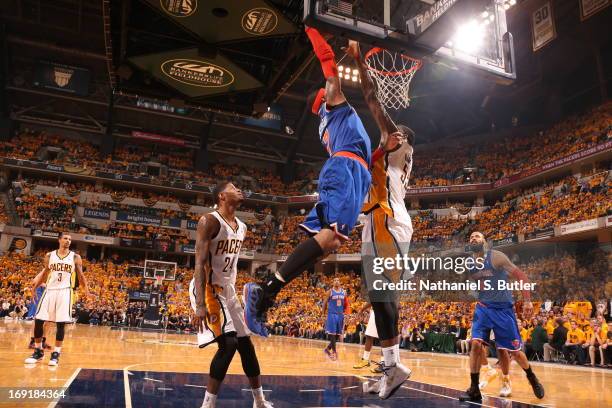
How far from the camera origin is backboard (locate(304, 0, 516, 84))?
545 centimetres

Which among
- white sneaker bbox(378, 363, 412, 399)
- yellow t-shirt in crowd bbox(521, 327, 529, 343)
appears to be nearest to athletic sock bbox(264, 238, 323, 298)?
white sneaker bbox(378, 363, 412, 399)

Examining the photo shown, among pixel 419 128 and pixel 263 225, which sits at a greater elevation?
pixel 419 128

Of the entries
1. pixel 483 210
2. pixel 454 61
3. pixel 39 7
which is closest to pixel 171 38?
pixel 454 61

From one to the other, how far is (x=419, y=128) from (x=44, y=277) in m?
30.6

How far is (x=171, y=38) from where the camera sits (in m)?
9.35

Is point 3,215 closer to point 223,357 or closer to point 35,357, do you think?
point 35,357

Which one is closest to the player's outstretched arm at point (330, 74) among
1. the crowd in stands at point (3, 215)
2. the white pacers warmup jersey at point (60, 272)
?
the white pacers warmup jersey at point (60, 272)

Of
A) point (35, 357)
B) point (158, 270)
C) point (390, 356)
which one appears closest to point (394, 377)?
point (390, 356)

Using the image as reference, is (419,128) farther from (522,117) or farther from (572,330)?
(572,330)

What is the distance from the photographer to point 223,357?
4020 mm

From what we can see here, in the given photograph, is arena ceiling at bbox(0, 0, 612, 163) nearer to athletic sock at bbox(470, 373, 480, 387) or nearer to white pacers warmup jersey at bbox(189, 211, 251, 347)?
white pacers warmup jersey at bbox(189, 211, 251, 347)

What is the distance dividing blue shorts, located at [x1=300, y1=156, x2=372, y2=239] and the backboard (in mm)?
2577

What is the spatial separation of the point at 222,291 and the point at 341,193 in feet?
5.54

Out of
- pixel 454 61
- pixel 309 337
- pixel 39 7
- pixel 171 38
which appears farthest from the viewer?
pixel 39 7
